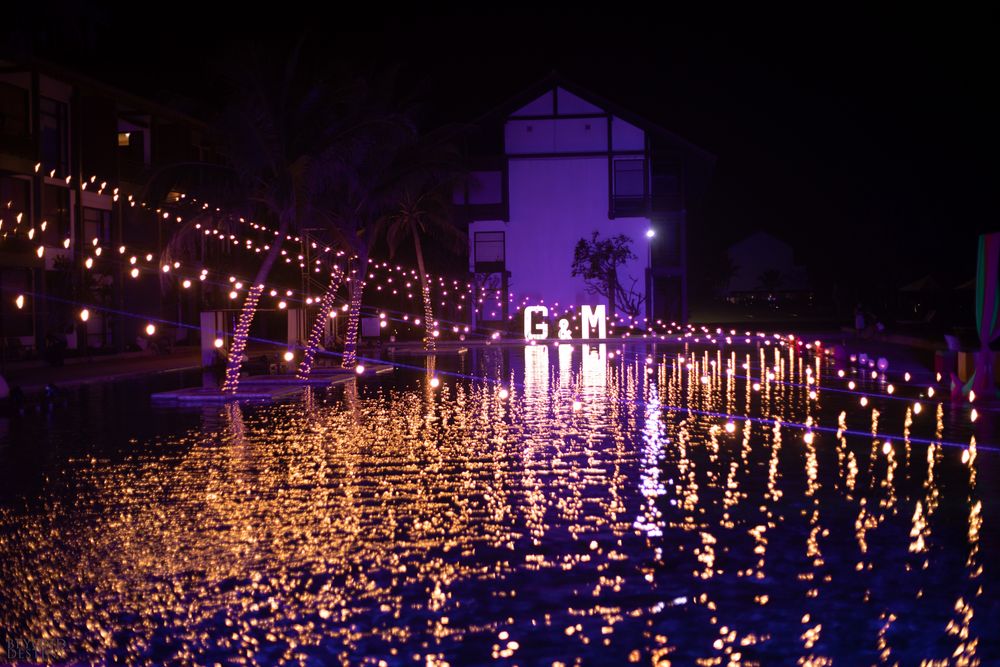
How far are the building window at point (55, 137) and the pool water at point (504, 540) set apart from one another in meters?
21.0

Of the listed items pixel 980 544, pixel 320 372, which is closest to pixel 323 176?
pixel 320 372

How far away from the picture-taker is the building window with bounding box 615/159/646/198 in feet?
184

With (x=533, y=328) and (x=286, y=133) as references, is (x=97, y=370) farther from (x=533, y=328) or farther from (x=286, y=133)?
(x=533, y=328)

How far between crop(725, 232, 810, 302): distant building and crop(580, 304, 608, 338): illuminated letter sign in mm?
57650

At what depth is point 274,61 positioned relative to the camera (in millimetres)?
23125

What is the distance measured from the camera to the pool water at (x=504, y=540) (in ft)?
20.1

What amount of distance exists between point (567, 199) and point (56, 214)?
27683 millimetres

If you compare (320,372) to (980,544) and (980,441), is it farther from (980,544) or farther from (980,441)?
(980,544)

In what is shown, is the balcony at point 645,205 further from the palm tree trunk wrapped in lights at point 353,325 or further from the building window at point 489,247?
the palm tree trunk wrapped in lights at point 353,325

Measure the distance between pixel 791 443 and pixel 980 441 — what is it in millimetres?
2512

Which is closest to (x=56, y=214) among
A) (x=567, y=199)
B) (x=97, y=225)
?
(x=97, y=225)

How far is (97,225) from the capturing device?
39.4 metres

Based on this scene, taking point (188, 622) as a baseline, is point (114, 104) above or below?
above

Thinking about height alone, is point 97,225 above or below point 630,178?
below
